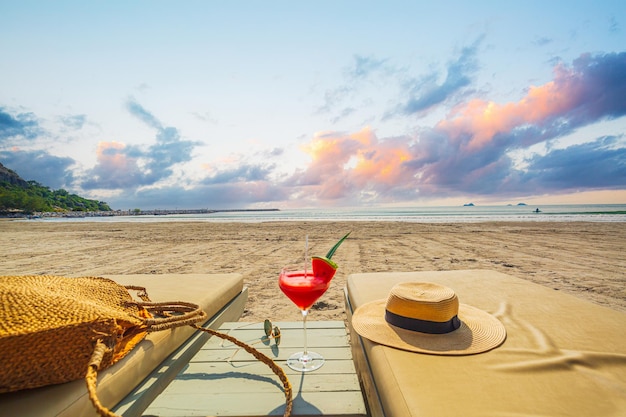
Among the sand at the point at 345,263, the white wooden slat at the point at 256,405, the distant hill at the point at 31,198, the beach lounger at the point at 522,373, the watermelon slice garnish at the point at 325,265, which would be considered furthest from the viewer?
the distant hill at the point at 31,198

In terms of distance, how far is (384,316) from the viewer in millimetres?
1836

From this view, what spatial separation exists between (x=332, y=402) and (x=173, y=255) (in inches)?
329

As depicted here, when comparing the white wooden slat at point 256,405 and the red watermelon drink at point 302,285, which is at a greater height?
the red watermelon drink at point 302,285

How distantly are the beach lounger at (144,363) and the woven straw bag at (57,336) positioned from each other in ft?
0.15

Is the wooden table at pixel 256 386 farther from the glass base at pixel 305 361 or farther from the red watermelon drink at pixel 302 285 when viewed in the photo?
the red watermelon drink at pixel 302 285

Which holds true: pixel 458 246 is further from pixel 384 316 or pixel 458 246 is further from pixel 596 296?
pixel 384 316

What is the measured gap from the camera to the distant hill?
2569 inches

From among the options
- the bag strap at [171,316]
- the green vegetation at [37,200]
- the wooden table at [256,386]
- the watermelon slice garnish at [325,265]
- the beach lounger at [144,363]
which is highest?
the green vegetation at [37,200]

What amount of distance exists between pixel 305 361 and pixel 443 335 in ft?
2.46

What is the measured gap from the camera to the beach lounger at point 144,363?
3.76ft

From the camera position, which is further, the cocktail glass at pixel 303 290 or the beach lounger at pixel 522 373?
the cocktail glass at pixel 303 290

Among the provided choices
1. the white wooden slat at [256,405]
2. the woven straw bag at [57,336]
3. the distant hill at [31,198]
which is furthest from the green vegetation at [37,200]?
the white wooden slat at [256,405]

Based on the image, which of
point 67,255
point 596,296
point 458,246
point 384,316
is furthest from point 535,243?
point 67,255

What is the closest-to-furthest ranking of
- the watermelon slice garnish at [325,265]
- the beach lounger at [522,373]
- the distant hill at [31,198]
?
the beach lounger at [522,373], the watermelon slice garnish at [325,265], the distant hill at [31,198]
